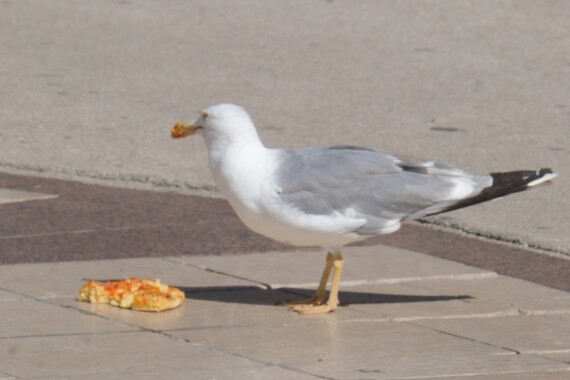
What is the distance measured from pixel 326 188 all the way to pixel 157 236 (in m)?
1.78

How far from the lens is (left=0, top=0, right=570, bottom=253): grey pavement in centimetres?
1027

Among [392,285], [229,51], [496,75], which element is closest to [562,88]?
[496,75]

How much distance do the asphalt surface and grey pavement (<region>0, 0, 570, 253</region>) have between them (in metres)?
0.37

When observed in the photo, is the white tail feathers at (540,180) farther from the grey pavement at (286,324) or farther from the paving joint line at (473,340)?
the paving joint line at (473,340)

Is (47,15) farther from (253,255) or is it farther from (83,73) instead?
(253,255)

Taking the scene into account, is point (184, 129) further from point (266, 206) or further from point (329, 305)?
point (329, 305)

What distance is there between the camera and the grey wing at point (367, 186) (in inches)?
267

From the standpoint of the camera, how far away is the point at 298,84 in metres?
13.0

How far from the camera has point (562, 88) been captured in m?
13.1

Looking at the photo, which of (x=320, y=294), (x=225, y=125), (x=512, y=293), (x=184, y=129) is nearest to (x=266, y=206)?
(x=225, y=125)

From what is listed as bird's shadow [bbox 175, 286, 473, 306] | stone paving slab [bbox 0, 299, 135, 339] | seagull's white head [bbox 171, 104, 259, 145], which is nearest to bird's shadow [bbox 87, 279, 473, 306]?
bird's shadow [bbox 175, 286, 473, 306]

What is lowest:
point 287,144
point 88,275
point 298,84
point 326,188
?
point 88,275

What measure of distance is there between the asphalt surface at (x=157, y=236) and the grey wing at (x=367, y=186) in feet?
3.32

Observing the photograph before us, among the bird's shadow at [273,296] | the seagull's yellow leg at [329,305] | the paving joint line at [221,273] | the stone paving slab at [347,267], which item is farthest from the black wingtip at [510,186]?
the paving joint line at [221,273]
